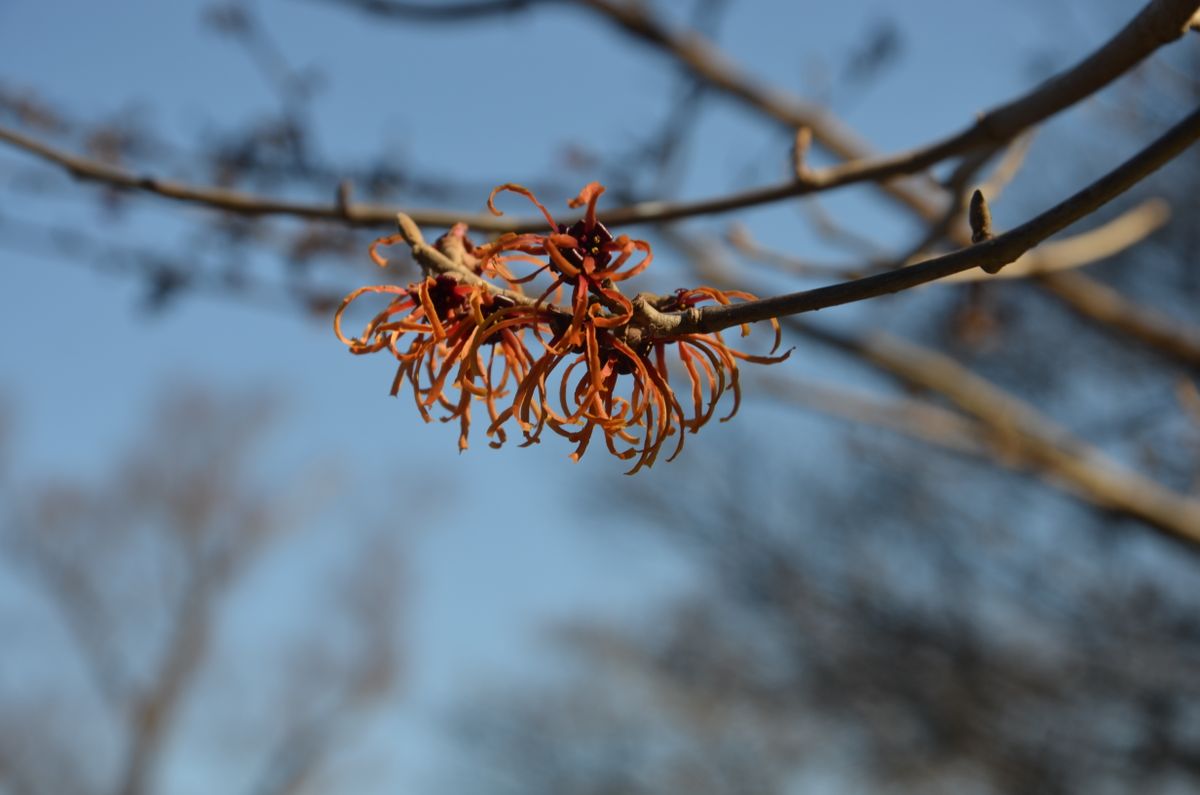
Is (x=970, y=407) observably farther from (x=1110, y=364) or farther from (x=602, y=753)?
(x=602, y=753)

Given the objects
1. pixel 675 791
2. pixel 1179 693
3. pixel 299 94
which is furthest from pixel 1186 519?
pixel 675 791

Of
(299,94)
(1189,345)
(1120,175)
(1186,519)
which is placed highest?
(1189,345)

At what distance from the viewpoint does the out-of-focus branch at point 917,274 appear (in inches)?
37.1

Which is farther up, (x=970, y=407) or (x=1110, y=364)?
(x=1110, y=364)

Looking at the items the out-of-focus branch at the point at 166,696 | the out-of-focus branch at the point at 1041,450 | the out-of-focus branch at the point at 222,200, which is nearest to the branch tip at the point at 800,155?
the out-of-focus branch at the point at 222,200

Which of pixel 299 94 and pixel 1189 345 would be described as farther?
pixel 1189 345

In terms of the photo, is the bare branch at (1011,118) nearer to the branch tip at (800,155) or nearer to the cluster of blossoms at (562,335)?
the branch tip at (800,155)

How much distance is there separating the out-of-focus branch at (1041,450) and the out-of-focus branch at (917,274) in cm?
304

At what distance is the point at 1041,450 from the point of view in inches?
167

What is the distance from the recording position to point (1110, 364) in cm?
894

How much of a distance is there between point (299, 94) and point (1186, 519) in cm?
342

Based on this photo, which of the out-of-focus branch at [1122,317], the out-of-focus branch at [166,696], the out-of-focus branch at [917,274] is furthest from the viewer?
the out-of-focus branch at [166,696]

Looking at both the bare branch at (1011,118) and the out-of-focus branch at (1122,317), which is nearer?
the bare branch at (1011,118)

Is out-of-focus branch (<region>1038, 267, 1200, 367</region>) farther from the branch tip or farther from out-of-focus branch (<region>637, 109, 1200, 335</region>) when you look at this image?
out-of-focus branch (<region>637, 109, 1200, 335</region>)
